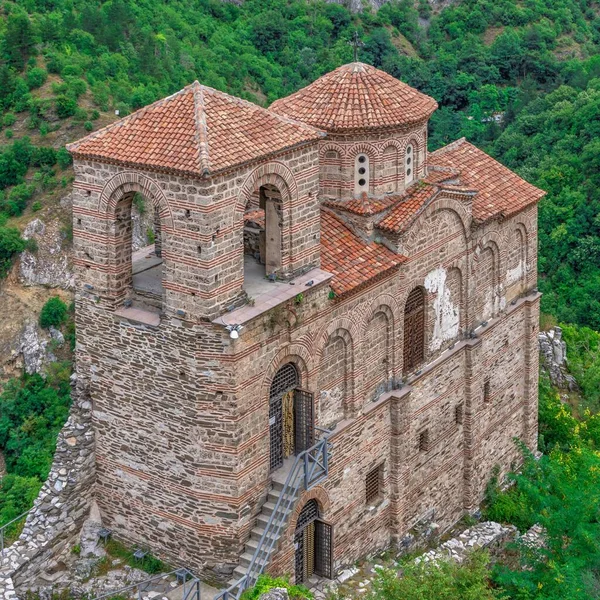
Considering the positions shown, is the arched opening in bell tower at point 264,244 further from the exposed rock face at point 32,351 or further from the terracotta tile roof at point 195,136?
the exposed rock face at point 32,351

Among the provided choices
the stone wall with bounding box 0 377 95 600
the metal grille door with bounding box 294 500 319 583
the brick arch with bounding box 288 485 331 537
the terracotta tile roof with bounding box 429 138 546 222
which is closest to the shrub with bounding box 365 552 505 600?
the metal grille door with bounding box 294 500 319 583

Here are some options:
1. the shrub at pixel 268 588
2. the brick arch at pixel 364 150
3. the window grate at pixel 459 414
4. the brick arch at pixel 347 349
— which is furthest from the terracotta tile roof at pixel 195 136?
the window grate at pixel 459 414

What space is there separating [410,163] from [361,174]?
1.59 m

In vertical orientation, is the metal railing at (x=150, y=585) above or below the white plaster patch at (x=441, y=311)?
below

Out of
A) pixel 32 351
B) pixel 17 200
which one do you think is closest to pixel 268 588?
pixel 32 351

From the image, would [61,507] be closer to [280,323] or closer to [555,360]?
[280,323]

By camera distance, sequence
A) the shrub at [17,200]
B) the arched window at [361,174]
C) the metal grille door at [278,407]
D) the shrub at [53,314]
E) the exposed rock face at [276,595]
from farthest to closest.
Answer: the shrub at [17,200]
the shrub at [53,314]
the arched window at [361,174]
the metal grille door at [278,407]
the exposed rock face at [276,595]

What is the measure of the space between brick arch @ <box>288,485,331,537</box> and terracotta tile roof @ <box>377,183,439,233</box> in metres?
6.67

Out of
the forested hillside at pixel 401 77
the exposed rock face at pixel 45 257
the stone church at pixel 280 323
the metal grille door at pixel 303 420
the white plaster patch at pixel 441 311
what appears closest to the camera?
the stone church at pixel 280 323

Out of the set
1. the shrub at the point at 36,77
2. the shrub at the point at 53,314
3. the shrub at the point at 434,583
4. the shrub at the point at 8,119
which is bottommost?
Answer: the shrub at the point at 53,314

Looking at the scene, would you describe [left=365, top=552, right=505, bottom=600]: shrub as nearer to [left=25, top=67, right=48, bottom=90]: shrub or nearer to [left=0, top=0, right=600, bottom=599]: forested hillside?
[left=0, top=0, right=600, bottom=599]: forested hillside

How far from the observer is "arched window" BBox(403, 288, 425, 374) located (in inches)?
1080

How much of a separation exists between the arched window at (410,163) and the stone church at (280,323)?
2.1 inches

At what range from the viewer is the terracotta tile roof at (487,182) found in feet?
98.2
